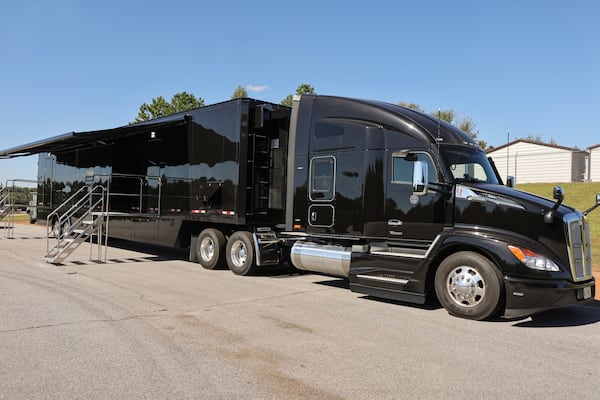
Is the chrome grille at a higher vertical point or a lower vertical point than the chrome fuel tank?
higher

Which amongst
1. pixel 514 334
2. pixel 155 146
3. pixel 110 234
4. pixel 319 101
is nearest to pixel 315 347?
pixel 514 334

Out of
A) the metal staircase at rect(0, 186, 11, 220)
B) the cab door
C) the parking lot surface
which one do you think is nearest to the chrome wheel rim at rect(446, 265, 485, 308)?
the parking lot surface

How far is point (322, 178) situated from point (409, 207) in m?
1.96

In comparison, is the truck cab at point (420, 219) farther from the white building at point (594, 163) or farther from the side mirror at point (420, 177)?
the white building at point (594, 163)

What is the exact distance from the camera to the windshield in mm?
7633

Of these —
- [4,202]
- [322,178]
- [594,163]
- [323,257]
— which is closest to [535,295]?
[323,257]

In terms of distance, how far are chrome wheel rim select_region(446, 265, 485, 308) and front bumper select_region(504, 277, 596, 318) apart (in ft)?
1.19

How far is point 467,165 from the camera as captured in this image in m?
7.87

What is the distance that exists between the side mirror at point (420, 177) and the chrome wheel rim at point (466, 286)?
1.30 m

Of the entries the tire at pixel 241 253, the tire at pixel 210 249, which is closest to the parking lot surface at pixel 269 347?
the tire at pixel 241 253

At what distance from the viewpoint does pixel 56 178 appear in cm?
1944

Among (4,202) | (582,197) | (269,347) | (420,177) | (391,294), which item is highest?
(582,197)

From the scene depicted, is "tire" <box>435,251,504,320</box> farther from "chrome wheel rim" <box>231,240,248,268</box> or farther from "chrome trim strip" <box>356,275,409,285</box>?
"chrome wheel rim" <box>231,240,248,268</box>

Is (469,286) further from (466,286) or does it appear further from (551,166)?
(551,166)
